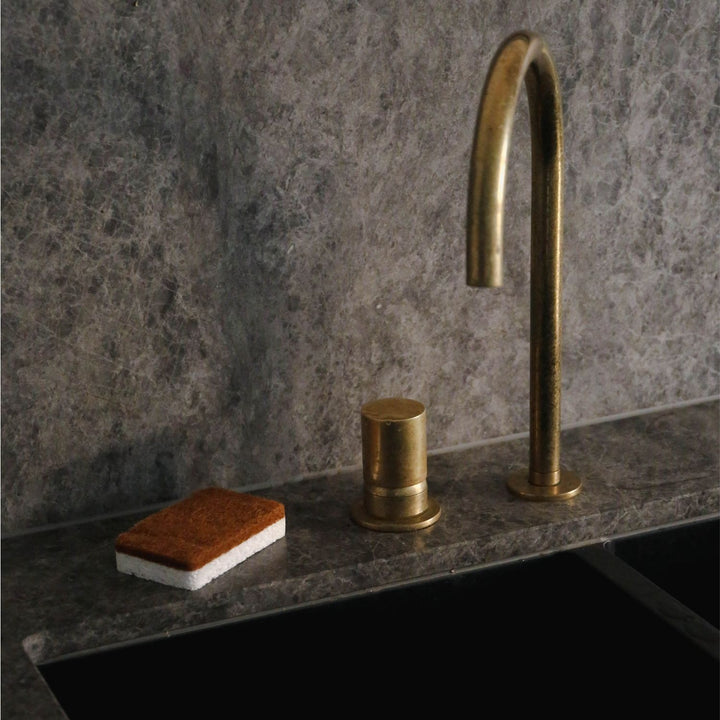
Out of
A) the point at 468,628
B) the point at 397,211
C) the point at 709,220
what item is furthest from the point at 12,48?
the point at 709,220

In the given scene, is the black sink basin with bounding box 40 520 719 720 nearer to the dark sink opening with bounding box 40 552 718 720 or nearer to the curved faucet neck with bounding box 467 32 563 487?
the dark sink opening with bounding box 40 552 718 720

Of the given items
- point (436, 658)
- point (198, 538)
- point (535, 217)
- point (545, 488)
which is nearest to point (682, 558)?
point (545, 488)

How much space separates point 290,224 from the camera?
118 centimetres

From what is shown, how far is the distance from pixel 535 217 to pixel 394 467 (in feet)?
0.95

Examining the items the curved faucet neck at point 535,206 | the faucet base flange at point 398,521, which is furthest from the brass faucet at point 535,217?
the faucet base flange at point 398,521

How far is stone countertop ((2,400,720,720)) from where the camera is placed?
1.01 metres

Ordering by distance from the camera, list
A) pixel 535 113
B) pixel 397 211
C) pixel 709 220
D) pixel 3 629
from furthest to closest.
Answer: pixel 709 220, pixel 397 211, pixel 535 113, pixel 3 629

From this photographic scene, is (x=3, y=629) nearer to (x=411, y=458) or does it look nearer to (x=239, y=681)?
(x=239, y=681)

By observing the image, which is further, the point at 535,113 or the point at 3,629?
the point at 535,113

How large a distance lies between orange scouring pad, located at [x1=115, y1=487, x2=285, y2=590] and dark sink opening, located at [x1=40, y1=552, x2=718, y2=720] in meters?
0.06

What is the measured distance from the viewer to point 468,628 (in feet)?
3.82

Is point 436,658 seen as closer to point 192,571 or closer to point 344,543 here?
point 344,543

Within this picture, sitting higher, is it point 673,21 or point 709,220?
point 673,21

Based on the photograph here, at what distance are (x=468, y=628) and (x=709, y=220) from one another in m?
0.59
